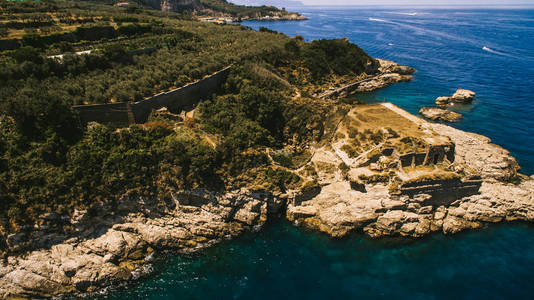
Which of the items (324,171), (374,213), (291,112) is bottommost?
(374,213)

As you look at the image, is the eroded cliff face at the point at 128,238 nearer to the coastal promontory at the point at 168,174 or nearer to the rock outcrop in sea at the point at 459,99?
the coastal promontory at the point at 168,174

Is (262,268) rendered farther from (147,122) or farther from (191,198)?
(147,122)

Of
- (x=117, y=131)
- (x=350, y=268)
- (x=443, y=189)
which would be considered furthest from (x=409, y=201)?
(x=117, y=131)

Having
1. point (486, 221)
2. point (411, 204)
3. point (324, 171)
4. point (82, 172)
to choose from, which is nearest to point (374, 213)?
point (411, 204)

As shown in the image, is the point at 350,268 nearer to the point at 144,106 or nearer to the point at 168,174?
the point at 168,174

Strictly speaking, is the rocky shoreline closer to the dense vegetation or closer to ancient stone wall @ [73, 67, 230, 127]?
the dense vegetation

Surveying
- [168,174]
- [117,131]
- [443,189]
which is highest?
[117,131]

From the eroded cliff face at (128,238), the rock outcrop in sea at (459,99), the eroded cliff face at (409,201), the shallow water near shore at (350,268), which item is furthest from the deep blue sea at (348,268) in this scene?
the rock outcrop in sea at (459,99)
